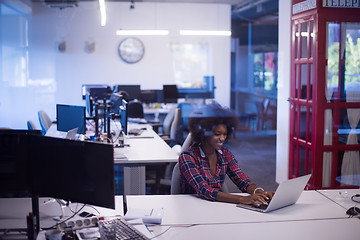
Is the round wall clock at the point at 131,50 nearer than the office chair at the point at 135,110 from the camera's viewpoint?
No

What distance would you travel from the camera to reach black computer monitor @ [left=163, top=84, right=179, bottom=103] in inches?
385

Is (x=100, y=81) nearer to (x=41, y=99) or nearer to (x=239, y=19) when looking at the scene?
(x=41, y=99)

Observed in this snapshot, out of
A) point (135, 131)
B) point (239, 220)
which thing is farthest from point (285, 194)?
point (135, 131)

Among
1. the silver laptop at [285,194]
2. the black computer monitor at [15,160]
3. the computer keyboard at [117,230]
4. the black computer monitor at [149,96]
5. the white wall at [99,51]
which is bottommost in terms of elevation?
the computer keyboard at [117,230]

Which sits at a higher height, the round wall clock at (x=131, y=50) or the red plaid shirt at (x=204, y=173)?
the round wall clock at (x=131, y=50)

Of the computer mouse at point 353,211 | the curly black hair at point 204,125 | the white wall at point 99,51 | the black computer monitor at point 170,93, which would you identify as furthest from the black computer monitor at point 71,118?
the black computer monitor at point 170,93

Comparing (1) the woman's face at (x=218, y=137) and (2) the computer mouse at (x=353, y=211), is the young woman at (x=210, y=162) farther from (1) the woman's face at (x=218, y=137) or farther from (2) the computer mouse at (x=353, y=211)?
(2) the computer mouse at (x=353, y=211)

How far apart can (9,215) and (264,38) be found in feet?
32.1

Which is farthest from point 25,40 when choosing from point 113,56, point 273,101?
point 273,101

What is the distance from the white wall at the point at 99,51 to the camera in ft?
32.0

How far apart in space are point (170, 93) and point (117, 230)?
7548 millimetres

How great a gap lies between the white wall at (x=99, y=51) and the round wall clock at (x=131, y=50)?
10cm

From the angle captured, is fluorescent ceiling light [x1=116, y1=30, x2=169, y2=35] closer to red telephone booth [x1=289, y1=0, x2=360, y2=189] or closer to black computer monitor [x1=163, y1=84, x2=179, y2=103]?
black computer monitor [x1=163, y1=84, x2=179, y2=103]

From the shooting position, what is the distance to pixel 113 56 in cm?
1026
